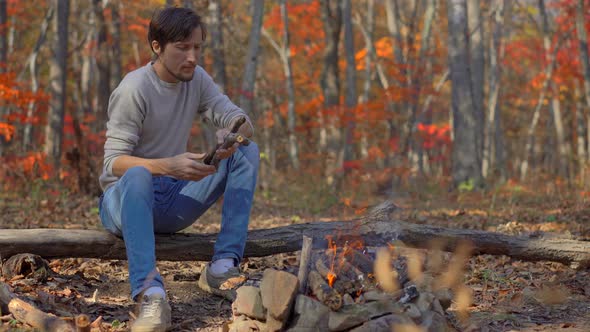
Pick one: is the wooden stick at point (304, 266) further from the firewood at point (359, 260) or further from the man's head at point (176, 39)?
the man's head at point (176, 39)

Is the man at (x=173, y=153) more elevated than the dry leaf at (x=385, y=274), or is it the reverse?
the man at (x=173, y=153)

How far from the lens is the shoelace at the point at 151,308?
329 centimetres

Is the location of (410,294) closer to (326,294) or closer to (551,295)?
(326,294)

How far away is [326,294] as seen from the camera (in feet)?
10.4

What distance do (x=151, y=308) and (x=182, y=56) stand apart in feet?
4.89

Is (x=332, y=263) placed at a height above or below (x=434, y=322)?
above

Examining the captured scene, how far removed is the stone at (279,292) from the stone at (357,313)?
21 cm

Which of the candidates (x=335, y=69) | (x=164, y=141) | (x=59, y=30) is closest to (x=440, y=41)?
(x=335, y=69)

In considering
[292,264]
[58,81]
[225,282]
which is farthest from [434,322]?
[58,81]

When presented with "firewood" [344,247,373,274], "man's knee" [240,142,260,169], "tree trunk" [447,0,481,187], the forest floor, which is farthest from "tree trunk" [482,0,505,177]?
"firewood" [344,247,373,274]

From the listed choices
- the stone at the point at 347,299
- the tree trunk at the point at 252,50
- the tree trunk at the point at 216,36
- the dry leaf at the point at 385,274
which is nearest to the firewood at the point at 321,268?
the stone at the point at 347,299

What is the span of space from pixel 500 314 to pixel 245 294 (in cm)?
153

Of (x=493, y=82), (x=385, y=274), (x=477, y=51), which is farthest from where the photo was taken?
(x=493, y=82)

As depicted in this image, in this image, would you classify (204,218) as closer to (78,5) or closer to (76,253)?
(76,253)
